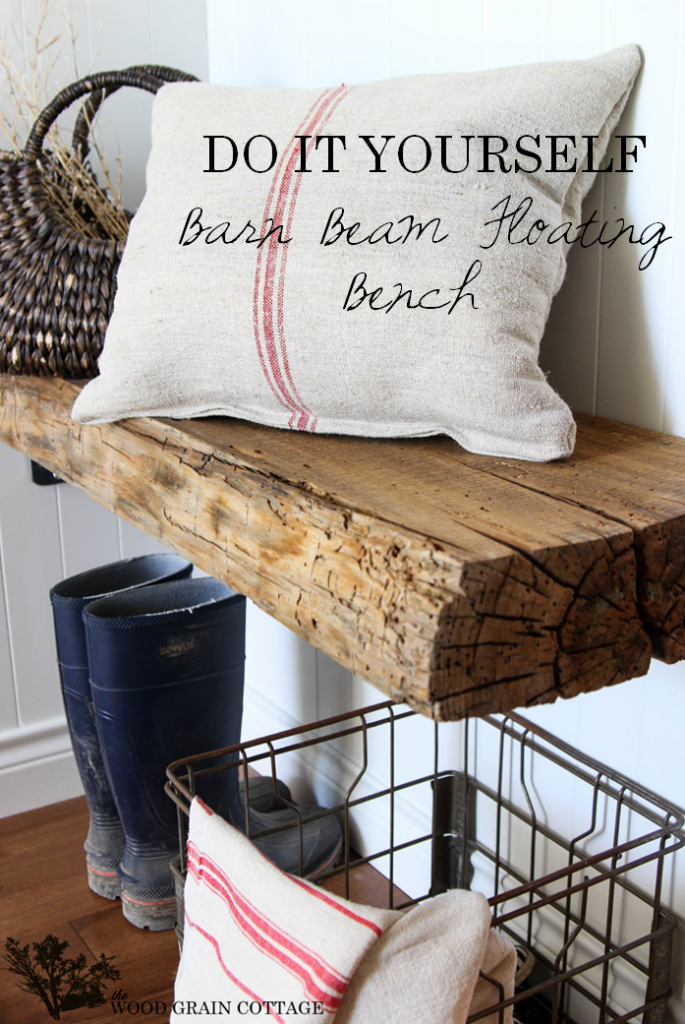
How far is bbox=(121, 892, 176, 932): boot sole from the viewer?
118 centimetres

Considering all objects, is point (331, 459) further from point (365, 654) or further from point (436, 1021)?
point (436, 1021)

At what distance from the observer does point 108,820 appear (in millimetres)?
1250

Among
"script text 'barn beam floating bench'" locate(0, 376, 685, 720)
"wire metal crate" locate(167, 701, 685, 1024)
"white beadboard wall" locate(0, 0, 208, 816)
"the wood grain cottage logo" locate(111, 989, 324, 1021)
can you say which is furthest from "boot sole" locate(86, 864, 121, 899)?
"script text 'barn beam floating bench'" locate(0, 376, 685, 720)

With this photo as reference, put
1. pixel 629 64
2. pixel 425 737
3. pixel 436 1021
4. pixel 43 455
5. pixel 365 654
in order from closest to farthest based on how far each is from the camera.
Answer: pixel 365 654 → pixel 436 1021 → pixel 629 64 → pixel 43 455 → pixel 425 737

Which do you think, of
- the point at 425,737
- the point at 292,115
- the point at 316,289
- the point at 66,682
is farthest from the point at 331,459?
the point at 66,682

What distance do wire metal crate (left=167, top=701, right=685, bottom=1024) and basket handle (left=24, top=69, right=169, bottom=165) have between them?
2.27 ft

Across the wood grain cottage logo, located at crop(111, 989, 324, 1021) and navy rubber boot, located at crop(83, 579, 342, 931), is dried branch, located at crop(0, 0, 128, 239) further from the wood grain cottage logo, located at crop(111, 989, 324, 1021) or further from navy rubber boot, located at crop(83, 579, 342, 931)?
the wood grain cottage logo, located at crop(111, 989, 324, 1021)

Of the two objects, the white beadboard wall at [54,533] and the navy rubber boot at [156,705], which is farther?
the white beadboard wall at [54,533]

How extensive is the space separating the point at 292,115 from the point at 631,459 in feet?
1.34

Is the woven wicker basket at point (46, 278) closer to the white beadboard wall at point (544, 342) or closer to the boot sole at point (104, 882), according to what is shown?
the white beadboard wall at point (544, 342)

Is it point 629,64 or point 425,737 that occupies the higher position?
point 629,64

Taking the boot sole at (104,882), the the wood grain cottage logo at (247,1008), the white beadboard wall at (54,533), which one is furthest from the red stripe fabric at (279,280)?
the boot sole at (104,882)

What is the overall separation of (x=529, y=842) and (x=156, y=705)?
1.51ft

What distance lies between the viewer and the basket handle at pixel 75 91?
104cm
